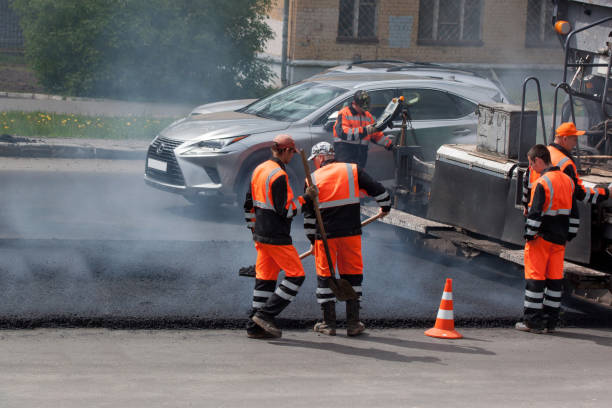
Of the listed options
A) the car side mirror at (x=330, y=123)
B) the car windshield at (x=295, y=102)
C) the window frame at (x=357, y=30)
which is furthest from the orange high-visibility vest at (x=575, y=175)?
the window frame at (x=357, y=30)

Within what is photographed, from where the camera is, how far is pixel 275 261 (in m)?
6.94

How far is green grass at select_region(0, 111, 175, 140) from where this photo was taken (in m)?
15.9

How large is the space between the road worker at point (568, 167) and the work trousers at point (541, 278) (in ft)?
1.52

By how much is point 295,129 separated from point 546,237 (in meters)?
4.57

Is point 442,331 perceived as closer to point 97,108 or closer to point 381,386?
point 381,386

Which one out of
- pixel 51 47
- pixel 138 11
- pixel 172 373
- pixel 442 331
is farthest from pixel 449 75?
pixel 51 47

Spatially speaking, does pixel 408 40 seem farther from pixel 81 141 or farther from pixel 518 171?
pixel 518 171

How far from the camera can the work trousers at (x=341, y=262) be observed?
7133 millimetres

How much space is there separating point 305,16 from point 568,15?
46.4ft

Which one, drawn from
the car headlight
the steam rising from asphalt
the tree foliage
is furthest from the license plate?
the tree foliage

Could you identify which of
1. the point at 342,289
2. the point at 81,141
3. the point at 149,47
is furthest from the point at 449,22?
the point at 342,289

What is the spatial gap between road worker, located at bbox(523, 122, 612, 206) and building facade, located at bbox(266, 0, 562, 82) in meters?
15.6

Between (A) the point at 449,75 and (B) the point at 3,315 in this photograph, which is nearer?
(B) the point at 3,315

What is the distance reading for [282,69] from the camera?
22.5 m
